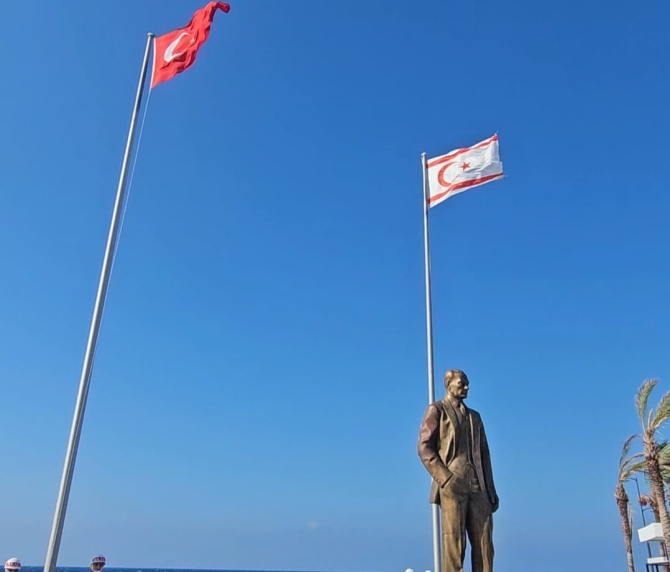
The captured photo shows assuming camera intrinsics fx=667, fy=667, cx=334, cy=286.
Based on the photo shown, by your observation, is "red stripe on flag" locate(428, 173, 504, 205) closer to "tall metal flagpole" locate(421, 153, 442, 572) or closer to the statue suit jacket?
"tall metal flagpole" locate(421, 153, 442, 572)

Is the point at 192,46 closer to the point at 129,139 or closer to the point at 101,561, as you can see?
the point at 129,139

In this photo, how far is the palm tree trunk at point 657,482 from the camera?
1991 cm

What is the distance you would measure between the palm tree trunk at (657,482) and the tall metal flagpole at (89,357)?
16.9 meters

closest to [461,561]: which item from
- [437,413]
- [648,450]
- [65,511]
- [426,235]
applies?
[437,413]

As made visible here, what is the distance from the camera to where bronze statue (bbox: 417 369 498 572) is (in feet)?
23.0

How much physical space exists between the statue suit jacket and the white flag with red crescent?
8.25 metres

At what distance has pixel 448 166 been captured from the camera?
15195 mm

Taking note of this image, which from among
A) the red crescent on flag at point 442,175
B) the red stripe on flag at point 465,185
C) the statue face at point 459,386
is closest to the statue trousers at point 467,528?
the statue face at point 459,386

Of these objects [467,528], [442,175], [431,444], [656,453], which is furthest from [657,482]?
Result: [431,444]

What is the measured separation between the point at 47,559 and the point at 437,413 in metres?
6.42

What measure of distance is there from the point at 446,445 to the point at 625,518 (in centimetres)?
2118

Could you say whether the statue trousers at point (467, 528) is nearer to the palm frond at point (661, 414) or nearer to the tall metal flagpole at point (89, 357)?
the tall metal flagpole at point (89, 357)

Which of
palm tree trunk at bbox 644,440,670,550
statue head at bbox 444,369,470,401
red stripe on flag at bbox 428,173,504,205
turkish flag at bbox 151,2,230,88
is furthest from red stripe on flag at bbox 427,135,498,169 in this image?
palm tree trunk at bbox 644,440,670,550

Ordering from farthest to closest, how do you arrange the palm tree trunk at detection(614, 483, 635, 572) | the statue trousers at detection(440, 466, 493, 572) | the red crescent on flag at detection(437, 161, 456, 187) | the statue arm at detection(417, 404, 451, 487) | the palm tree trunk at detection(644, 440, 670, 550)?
the palm tree trunk at detection(614, 483, 635, 572), the palm tree trunk at detection(644, 440, 670, 550), the red crescent on flag at detection(437, 161, 456, 187), the statue arm at detection(417, 404, 451, 487), the statue trousers at detection(440, 466, 493, 572)
